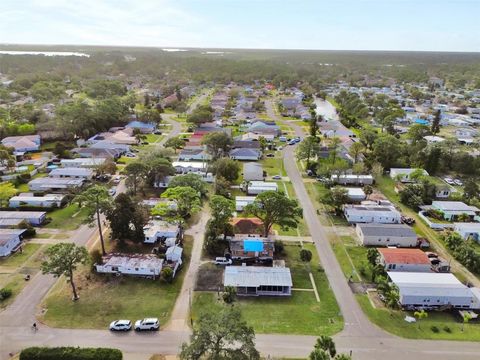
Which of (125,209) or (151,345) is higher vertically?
(125,209)

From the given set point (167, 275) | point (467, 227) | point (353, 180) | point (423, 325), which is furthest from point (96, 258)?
point (467, 227)

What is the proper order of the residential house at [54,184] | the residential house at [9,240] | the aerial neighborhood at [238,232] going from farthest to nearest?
the residential house at [54,184], the residential house at [9,240], the aerial neighborhood at [238,232]

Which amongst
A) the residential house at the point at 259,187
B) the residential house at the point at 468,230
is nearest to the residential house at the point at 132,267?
the residential house at the point at 259,187

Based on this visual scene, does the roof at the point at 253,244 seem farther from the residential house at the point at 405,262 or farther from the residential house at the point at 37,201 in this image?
the residential house at the point at 37,201

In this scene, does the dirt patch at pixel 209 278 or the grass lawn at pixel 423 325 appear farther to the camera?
the dirt patch at pixel 209 278

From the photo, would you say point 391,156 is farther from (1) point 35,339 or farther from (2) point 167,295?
(1) point 35,339

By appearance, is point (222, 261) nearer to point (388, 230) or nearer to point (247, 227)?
point (247, 227)

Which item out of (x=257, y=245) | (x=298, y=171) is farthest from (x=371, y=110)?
(x=257, y=245)
